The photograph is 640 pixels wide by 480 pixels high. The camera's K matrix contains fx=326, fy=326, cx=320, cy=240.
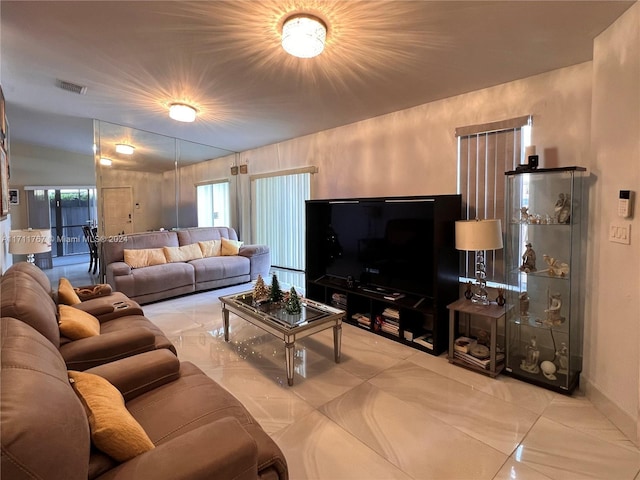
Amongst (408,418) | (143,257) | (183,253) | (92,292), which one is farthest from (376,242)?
(143,257)

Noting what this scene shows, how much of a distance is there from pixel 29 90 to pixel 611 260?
17.8ft

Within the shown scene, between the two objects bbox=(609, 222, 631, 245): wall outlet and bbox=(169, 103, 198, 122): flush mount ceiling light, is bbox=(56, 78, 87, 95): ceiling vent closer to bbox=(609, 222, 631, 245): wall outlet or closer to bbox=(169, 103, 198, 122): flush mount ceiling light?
bbox=(169, 103, 198, 122): flush mount ceiling light

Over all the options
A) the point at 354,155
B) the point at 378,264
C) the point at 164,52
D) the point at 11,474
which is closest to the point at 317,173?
the point at 354,155

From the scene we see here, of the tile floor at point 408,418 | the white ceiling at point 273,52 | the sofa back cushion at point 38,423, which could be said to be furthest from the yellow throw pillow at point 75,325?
the white ceiling at point 273,52

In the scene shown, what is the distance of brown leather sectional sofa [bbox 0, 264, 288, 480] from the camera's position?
2.56 feet

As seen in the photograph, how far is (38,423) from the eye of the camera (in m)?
0.78

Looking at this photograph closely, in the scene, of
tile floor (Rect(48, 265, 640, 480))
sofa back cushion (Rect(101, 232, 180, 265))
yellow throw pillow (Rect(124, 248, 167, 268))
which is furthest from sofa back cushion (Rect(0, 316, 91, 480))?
sofa back cushion (Rect(101, 232, 180, 265))

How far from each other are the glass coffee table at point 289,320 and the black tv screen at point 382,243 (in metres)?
0.85

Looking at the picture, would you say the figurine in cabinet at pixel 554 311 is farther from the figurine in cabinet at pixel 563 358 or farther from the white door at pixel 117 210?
the white door at pixel 117 210

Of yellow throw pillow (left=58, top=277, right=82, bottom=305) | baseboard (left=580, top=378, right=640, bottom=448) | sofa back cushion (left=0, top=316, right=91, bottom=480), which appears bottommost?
baseboard (left=580, top=378, right=640, bottom=448)

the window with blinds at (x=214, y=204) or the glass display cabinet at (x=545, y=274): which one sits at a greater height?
the window with blinds at (x=214, y=204)

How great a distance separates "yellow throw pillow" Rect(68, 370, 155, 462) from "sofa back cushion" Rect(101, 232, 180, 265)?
3.93 metres

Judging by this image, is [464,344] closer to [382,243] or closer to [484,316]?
[484,316]

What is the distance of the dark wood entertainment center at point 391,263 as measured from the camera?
2.98 metres
